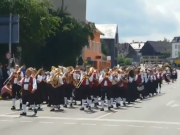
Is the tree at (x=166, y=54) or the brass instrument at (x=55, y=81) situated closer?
the brass instrument at (x=55, y=81)

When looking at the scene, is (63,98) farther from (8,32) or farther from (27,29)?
(27,29)

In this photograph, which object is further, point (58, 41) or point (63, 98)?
point (58, 41)

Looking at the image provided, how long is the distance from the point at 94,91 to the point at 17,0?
14.4 metres

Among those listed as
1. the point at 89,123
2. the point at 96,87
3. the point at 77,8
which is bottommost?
the point at 89,123

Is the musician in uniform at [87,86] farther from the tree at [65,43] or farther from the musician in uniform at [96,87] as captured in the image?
the tree at [65,43]

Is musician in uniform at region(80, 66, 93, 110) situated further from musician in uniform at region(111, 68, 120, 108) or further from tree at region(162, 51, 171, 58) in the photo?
tree at region(162, 51, 171, 58)

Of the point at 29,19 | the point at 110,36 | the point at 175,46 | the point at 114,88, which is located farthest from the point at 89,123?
the point at 175,46

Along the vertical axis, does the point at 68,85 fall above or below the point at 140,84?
above

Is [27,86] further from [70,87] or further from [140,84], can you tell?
[140,84]

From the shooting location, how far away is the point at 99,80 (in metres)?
21.8

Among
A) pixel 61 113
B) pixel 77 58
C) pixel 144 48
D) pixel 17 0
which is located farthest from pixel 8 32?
pixel 144 48

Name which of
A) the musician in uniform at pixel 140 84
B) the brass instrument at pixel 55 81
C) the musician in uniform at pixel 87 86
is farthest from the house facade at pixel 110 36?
the brass instrument at pixel 55 81

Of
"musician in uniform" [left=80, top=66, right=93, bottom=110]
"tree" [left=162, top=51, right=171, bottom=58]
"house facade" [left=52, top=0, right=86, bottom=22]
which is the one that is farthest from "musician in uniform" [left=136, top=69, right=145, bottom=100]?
"tree" [left=162, top=51, right=171, bottom=58]

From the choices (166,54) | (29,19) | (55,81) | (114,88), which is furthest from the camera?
(166,54)
